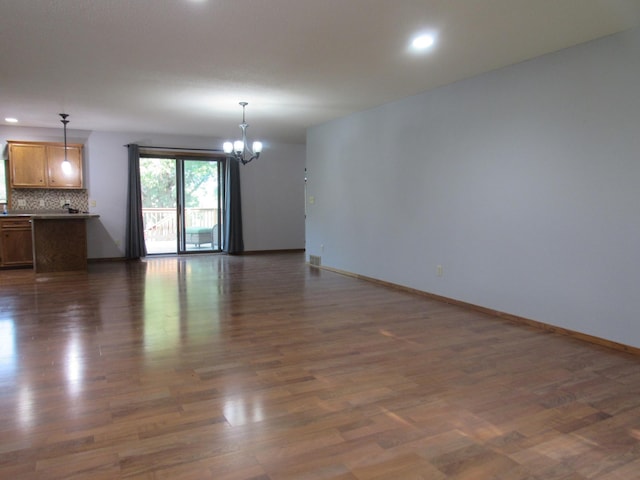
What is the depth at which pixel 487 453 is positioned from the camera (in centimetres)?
201

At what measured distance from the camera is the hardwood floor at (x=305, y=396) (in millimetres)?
1933

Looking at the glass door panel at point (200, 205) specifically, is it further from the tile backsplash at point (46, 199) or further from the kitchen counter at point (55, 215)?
the kitchen counter at point (55, 215)

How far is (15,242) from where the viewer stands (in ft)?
24.1

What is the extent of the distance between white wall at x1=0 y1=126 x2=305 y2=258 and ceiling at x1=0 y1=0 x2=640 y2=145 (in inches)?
89.4

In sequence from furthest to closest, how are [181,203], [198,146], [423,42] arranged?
1. [181,203]
2. [198,146]
3. [423,42]

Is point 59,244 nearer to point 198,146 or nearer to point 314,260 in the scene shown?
point 198,146

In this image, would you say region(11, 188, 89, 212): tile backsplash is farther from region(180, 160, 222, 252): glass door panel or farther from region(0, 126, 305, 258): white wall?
region(180, 160, 222, 252): glass door panel

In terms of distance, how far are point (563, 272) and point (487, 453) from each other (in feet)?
7.91

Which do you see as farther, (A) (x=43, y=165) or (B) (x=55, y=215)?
(A) (x=43, y=165)

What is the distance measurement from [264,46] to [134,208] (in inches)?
230

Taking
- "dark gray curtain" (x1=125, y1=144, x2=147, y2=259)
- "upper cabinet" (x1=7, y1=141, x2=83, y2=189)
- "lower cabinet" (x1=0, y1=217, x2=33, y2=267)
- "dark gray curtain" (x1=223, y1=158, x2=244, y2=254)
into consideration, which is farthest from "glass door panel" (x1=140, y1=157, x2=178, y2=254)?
"lower cabinet" (x1=0, y1=217, x2=33, y2=267)

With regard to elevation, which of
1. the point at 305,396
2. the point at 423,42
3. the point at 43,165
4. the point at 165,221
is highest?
the point at 423,42

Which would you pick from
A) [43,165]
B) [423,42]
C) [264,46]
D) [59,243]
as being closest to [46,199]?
[43,165]

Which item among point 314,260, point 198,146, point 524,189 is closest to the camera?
point 524,189
